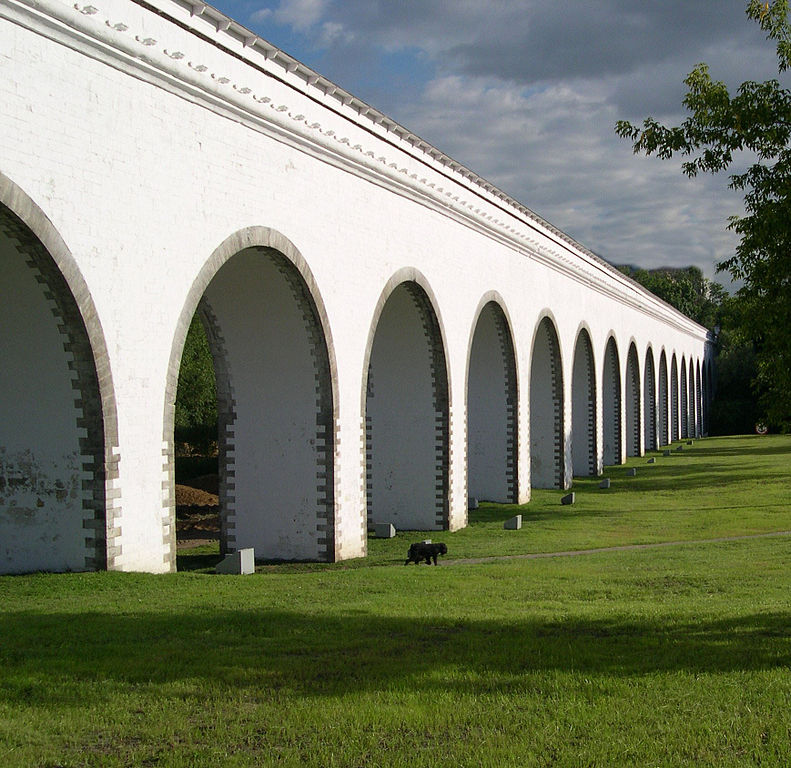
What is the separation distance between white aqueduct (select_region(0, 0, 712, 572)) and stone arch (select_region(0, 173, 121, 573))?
0.02 metres

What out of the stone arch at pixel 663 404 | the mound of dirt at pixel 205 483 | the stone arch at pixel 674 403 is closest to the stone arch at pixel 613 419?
the stone arch at pixel 663 404

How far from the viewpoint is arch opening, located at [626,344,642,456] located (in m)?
40.7

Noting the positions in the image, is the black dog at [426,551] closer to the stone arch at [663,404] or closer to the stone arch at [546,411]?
the stone arch at [546,411]

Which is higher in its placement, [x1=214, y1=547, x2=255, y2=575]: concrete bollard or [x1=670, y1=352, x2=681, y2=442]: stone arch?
[x1=670, y1=352, x2=681, y2=442]: stone arch

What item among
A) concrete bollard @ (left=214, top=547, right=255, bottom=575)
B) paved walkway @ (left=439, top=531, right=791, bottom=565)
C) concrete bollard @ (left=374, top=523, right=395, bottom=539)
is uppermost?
concrete bollard @ (left=214, top=547, right=255, bottom=575)

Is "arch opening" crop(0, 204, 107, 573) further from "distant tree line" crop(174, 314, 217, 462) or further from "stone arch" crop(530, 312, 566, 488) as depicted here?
"distant tree line" crop(174, 314, 217, 462)

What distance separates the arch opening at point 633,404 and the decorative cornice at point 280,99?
63.3 ft

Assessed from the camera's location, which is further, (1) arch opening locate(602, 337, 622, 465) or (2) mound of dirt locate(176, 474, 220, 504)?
(1) arch opening locate(602, 337, 622, 465)

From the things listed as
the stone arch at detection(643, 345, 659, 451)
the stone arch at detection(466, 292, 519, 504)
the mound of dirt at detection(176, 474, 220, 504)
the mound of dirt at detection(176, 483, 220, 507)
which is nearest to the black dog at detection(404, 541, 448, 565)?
the stone arch at detection(466, 292, 519, 504)

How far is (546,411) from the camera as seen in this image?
2702 centimetres

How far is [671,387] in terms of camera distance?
52875mm

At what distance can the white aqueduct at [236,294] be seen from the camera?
9.62m

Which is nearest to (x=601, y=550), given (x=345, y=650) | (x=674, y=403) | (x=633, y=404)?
(x=345, y=650)

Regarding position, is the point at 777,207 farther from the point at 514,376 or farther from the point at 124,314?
the point at 514,376
